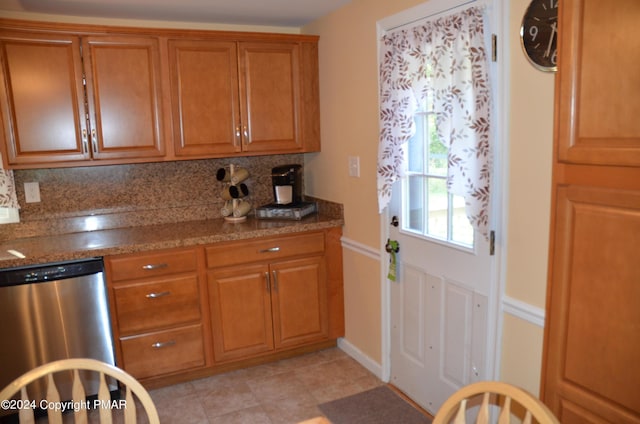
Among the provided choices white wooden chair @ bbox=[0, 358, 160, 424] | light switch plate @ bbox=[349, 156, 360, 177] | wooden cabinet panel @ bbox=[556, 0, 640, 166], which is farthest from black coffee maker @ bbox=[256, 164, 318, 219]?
wooden cabinet panel @ bbox=[556, 0, 640, 166]

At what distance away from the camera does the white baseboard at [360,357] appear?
2.96 meters

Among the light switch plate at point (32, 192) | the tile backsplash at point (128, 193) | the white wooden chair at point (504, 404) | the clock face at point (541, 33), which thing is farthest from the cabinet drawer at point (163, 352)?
the clock face at point (541, 33)

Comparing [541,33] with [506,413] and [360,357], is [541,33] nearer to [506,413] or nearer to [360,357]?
[506,413]

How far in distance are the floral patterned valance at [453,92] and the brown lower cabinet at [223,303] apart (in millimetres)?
1089

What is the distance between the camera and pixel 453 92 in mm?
2055

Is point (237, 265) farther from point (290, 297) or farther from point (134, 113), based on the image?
point (134, 113)

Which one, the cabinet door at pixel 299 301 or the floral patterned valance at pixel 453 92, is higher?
the floral patterned valance at pixel 453 92

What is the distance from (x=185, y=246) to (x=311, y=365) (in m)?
1.14

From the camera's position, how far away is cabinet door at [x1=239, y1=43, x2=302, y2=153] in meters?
3.16

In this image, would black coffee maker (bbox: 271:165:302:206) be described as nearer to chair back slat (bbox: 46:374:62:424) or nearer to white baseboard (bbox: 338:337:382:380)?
white baseboard (bbox: 338:337:382:380)

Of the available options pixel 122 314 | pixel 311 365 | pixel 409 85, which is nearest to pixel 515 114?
pixel 409 85

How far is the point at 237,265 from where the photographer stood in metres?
2.99

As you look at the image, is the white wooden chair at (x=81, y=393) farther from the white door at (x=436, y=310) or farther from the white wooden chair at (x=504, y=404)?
the white door at (x=436, y=310)

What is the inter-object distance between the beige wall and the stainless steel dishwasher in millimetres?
1516
